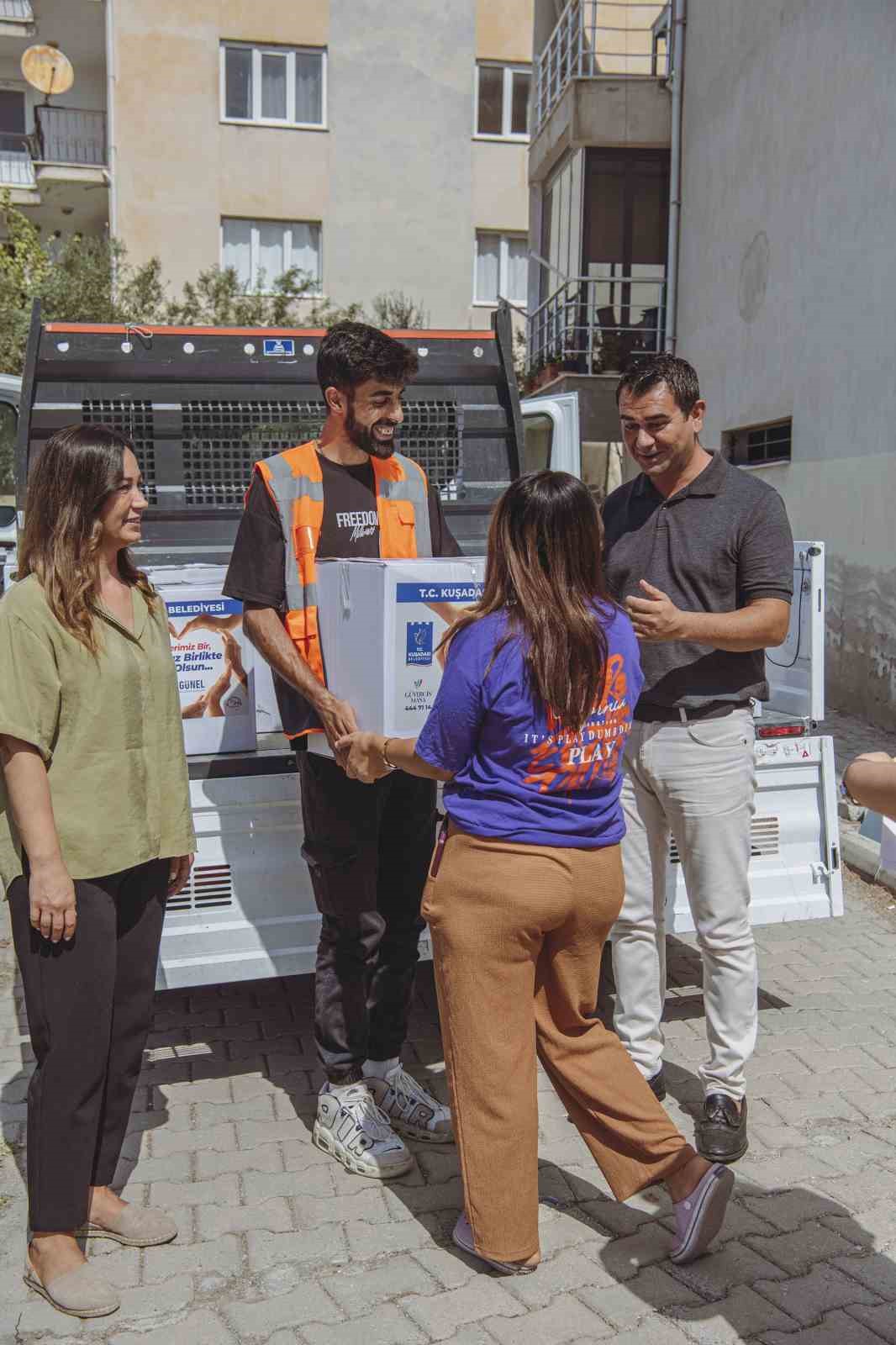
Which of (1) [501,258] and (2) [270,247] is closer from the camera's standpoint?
(2) [270,247]

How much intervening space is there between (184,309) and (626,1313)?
20.9 meters

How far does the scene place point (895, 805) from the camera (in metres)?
2.12

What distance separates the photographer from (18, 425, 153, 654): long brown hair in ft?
10.0

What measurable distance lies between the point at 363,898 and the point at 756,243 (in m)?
11.7

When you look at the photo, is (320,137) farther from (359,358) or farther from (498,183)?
(359,358)

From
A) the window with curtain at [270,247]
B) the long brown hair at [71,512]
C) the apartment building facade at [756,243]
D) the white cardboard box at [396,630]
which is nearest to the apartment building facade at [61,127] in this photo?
the window with curtain at [270,247]

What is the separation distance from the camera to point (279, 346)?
17.9ft

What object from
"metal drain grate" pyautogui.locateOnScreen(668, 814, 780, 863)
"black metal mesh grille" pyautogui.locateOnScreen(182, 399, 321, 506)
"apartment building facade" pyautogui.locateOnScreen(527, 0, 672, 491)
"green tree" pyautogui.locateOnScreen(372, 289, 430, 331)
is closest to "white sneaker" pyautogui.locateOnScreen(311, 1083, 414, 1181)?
"metal drain grate" pyautogui.locateOnScreen(668, 814, 780, 863)

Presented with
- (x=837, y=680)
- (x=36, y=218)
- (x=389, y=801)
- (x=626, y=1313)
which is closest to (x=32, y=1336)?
(x=626, y=1313)

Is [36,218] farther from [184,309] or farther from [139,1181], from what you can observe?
[139,1181]

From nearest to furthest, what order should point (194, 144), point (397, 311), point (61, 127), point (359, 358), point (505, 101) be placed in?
point (359, 358), point (397, 311), point (194, 144), point (61, 127), point (505, 101)

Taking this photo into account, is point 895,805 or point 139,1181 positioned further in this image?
point 139,1181

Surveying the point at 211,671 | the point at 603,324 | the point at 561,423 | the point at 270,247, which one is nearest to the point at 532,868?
the point at 211,671

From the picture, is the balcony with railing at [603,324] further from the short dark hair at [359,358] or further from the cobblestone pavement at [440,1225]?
the cobblestone pavement at [440,1225]
